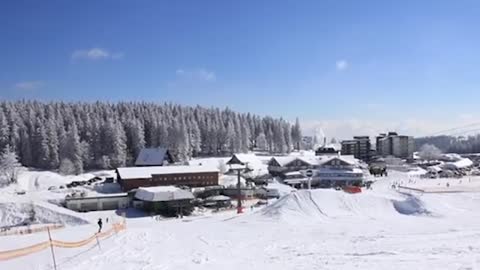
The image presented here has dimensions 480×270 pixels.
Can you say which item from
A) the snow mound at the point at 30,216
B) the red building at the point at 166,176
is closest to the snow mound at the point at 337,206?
the snow mound at the point at 30,216

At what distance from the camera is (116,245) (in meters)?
24.8

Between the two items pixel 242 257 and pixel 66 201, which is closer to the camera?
pixel 242 257

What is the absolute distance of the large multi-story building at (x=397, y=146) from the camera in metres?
150

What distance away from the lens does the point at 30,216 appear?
5216cm

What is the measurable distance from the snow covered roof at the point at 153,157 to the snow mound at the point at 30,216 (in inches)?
1474

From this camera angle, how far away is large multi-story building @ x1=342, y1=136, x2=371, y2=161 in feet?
468

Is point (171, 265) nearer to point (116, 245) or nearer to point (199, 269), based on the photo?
point (199, 269)

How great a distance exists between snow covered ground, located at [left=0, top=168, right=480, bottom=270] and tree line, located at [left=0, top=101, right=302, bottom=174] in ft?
201

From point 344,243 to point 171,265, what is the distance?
32.9 ft

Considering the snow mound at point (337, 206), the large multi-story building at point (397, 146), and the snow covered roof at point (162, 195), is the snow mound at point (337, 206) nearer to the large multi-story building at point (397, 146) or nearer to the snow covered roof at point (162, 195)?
the snow covered roof at point (162, 195)

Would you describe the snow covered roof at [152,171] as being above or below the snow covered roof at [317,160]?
below

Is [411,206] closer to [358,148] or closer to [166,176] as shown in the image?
[166,176]

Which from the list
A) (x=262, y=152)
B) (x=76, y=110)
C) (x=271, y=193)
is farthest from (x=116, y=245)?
(x=262, y=152)

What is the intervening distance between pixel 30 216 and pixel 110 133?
159 feet
